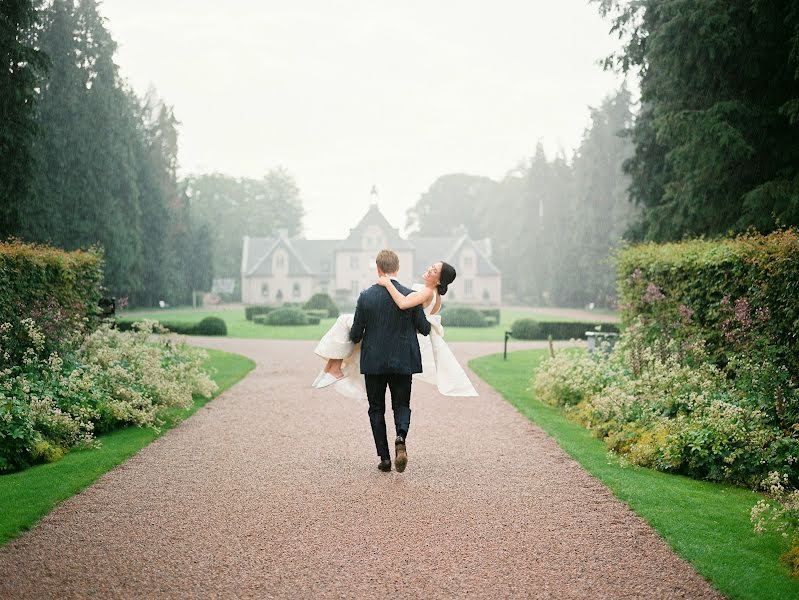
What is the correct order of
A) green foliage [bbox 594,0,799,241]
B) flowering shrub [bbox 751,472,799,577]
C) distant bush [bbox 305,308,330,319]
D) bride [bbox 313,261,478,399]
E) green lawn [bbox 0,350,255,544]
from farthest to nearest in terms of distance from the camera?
distant bush [bbox 305,308,330,319] < green foliage [bbox 594,0,799,241] < bride [bbox 313,261,478,399] < green lawn [bbox 0,350,255,544] < flowering shrub [bbox 751,472,799,577]

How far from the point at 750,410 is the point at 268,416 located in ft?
19.6

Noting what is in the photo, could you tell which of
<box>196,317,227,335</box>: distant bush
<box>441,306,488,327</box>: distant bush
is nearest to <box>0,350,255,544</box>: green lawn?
<box>196,317,227,335</box>: distant bush

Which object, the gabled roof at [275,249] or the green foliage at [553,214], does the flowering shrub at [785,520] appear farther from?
the gabled roof at [275,249]

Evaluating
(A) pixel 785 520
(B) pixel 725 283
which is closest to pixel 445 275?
(A) pixel 785 520

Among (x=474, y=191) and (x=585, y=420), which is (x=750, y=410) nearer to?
(x=585, y=420)

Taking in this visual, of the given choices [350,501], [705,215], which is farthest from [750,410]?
[705,215]

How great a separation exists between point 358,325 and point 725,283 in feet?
17.2

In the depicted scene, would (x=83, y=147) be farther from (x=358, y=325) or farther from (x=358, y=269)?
(x=358, y=269)

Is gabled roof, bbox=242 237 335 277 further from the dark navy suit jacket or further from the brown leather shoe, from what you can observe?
the brown leather shoe

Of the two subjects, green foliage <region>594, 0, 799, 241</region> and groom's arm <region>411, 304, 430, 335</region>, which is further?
green foliage <region>594, 0, 799, 241</region>

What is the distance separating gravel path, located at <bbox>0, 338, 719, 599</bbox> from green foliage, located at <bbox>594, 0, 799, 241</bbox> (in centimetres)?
891

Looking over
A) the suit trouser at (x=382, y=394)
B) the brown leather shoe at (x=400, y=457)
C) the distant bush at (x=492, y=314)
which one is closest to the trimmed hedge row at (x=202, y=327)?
the distant bush at (x=492, y=314)

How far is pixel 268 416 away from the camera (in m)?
9.95

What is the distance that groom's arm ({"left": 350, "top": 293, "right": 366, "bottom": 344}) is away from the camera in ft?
21.3
